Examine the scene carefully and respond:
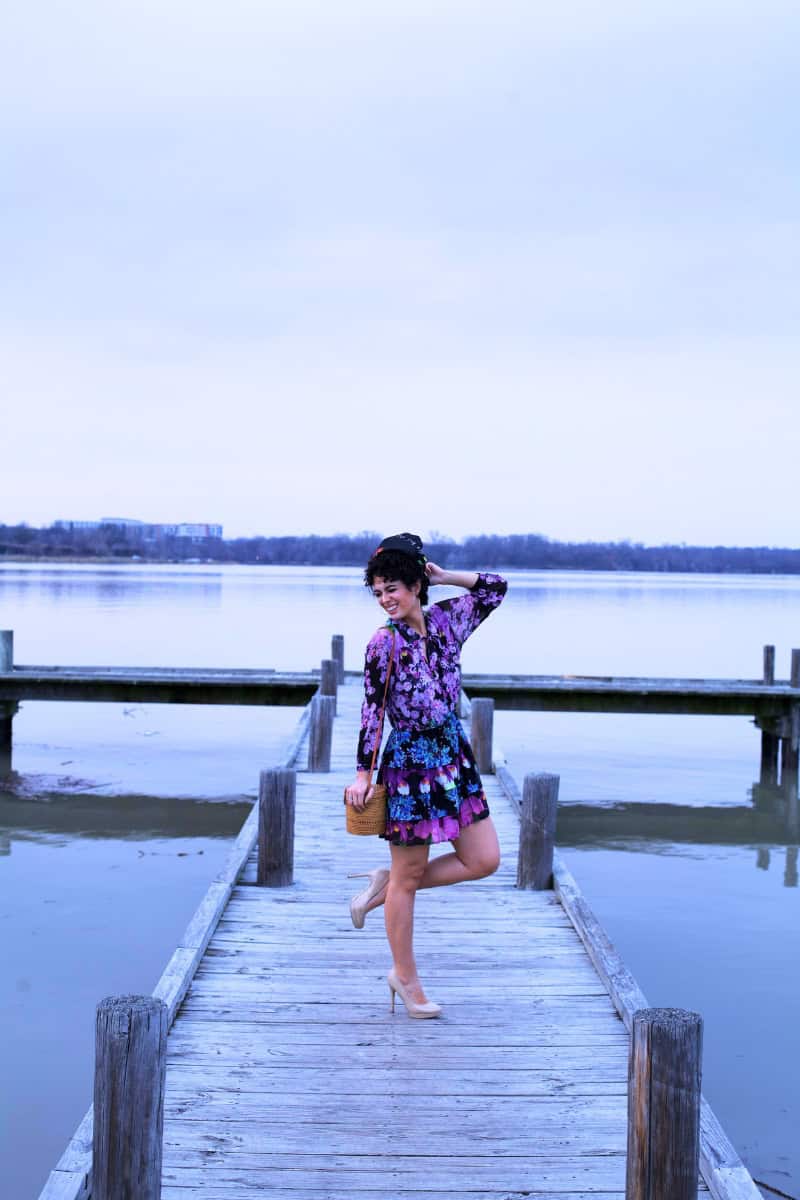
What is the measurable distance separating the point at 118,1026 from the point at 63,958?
252 inches

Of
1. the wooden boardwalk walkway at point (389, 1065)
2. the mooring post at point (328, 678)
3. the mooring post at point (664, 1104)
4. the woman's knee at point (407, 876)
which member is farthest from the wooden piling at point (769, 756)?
the mooring post at point (664, 1104)

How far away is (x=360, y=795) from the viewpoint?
4.73 metres

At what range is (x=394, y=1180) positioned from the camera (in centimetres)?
386

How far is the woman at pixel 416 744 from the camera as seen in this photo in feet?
15.5

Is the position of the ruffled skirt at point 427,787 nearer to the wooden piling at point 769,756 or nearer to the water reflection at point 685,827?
the water reflection at point 685,827

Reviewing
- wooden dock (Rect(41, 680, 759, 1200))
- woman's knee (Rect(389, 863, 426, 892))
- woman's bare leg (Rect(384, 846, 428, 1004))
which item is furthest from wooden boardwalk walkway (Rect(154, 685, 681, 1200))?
woman's knee (Rect(389, 863, 426, 892))

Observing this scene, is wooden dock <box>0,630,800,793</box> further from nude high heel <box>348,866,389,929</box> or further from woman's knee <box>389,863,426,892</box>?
woman's knee <box>389,863,426,892</box>

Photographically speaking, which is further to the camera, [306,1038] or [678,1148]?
[306,1038]

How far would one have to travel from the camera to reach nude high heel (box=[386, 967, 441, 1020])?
510 cm

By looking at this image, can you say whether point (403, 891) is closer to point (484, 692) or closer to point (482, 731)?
point (482, 731)

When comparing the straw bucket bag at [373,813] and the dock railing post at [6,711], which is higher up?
the straw bucket bag at [373,813]

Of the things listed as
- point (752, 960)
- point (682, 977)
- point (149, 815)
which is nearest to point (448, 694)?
point (682, 977)

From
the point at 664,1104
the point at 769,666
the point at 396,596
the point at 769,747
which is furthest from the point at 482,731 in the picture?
the point at 769,666

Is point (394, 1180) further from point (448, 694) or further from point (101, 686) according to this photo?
point (101, 686)
